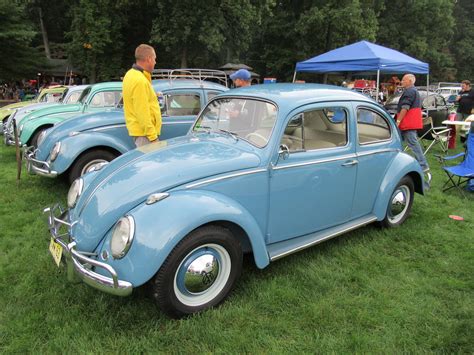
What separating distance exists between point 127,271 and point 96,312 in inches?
26.6

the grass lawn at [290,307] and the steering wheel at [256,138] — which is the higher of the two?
the steering wheel at [256,138]

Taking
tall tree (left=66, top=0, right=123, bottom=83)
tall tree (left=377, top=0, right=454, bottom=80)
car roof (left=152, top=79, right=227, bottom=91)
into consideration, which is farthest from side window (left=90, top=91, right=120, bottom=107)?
tall tree (left=377, top=0, right=454, bottom=80)

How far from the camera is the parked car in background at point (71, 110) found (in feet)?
24.4

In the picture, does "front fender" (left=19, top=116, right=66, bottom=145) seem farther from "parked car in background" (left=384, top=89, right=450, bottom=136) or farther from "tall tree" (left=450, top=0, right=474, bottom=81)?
"tall tree" (left=450, top=0, right=474, bottom=81)

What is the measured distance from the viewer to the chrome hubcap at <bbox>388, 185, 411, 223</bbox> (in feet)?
14.7

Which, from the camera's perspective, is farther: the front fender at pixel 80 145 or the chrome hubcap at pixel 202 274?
the front fender at pixel 80 145

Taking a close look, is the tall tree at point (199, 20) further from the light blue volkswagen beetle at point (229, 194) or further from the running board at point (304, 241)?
the running board at point (304, 241)

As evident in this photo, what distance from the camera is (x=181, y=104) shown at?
6.36 m

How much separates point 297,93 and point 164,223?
75.0 inches

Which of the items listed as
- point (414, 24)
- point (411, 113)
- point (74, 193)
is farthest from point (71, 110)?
point (414, 24)

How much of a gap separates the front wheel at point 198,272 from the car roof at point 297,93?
1401 millimetres

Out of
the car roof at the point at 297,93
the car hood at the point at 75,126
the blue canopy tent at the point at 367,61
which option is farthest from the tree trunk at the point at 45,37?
the car roof at the point at 297,93

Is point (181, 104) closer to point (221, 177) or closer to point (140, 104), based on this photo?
point (140, 104)

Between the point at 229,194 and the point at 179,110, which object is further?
the point at 179,110
